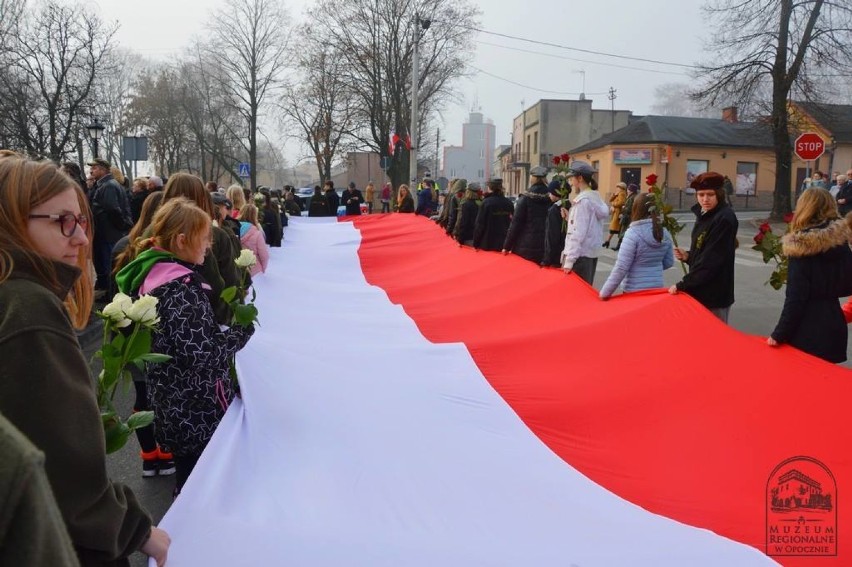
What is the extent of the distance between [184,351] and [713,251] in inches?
153

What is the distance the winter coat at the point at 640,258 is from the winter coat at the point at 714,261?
0.84m

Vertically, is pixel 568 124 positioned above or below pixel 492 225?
above

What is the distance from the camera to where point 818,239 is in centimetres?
419

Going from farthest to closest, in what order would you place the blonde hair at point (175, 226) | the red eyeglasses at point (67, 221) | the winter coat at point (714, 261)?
the winter coat at point (714, 261)
the blonde hair at point (175, 226)
the red eyeglasses at point (67, 221)

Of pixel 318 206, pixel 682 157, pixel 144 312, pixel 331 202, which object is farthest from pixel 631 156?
pixel 144 312

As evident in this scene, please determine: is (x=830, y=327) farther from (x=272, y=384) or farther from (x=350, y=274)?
(x=350, y=274)

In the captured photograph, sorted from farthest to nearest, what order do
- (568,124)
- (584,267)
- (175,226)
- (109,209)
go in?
(568,124) < (109,209) < (584,267) < (175,226)

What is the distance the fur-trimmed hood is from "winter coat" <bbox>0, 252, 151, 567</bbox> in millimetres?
4071

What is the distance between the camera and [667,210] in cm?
600

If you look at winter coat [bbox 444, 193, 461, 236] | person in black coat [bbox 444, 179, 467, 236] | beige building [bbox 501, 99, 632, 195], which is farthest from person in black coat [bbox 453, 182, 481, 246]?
beige building [bbox 501, 99, 632, 195]

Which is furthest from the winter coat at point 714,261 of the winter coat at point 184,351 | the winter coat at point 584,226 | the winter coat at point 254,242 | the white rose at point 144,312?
the winter coat at point 254,242

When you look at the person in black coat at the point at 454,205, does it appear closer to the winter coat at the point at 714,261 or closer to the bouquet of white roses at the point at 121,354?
the winter coat at the point at 714,261

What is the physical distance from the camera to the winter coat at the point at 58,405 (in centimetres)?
142

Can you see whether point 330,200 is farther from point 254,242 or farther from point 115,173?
point 254,242
